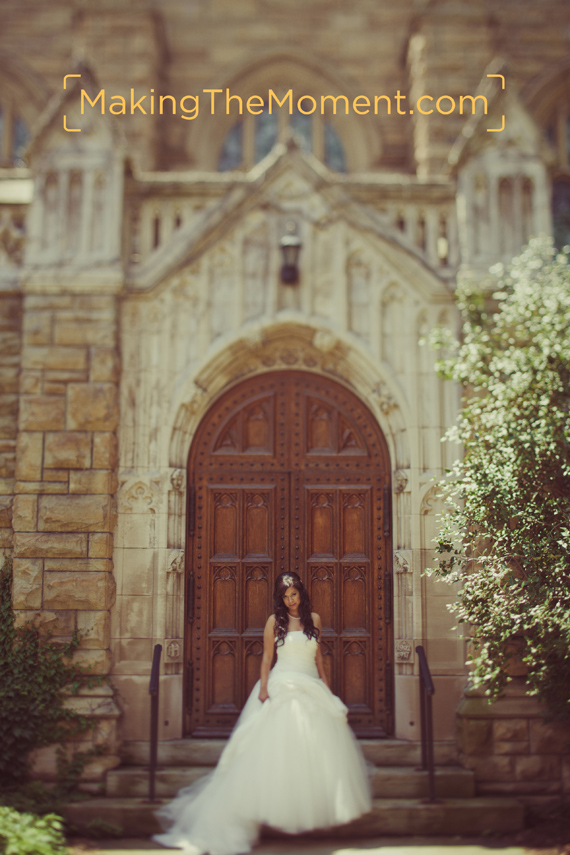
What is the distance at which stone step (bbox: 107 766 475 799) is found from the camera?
6302 millimetres

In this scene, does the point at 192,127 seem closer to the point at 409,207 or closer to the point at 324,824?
the point at 409,207

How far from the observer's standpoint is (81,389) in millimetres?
7254

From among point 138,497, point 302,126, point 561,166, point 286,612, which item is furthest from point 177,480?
point 561,166

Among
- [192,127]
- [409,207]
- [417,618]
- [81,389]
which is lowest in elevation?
[417,618]

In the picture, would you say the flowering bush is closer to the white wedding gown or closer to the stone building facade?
the stone building facade

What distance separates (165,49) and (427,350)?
6.60m

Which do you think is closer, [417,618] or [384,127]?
[417,618]

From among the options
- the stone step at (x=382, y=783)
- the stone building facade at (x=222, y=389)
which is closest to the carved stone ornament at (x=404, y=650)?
the stone building facade at (x=222, y=389)

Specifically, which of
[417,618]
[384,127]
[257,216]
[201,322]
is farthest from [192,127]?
[417,618]

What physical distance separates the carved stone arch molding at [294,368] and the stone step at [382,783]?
2.69m

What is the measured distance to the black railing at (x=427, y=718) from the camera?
6.11 meters

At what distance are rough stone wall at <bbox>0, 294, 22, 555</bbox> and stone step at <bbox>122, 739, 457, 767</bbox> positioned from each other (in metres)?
2.17

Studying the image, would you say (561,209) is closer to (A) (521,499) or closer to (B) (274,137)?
(B) (274,137)

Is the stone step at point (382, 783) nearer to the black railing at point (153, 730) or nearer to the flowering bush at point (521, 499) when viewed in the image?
the black railing at point (153, 730)
